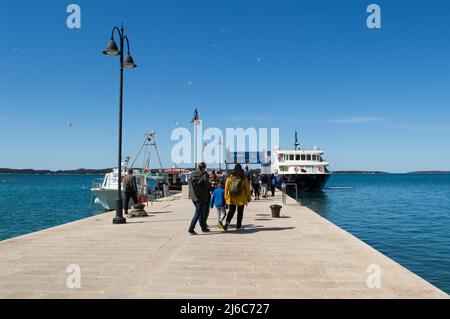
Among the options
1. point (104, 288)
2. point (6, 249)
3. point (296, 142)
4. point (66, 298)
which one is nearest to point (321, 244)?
point (104, 288)

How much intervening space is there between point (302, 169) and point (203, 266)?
169ft

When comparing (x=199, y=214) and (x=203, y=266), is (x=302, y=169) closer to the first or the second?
(x=199, y=214)

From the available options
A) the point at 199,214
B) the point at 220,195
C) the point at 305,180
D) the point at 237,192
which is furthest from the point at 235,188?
the point at 305,180

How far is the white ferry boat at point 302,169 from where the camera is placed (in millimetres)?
54969

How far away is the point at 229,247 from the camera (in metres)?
7.79

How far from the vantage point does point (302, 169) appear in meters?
56.1

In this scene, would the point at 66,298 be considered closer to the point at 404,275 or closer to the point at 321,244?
the point at 404,275

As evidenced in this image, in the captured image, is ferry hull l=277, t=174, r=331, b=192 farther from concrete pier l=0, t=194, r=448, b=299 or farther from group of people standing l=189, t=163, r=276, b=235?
concrete pier l=0, t=194, r=448, b=299

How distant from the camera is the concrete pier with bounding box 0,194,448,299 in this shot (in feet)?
15.8

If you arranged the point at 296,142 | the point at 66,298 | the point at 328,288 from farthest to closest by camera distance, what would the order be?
the point at 296,142
the point at 328,288
the point at 66,298

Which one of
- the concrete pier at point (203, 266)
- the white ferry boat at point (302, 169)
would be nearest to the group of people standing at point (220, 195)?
the concrete pier at point (203, 266)

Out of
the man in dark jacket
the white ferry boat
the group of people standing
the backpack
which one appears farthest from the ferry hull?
the man in dark jacket
